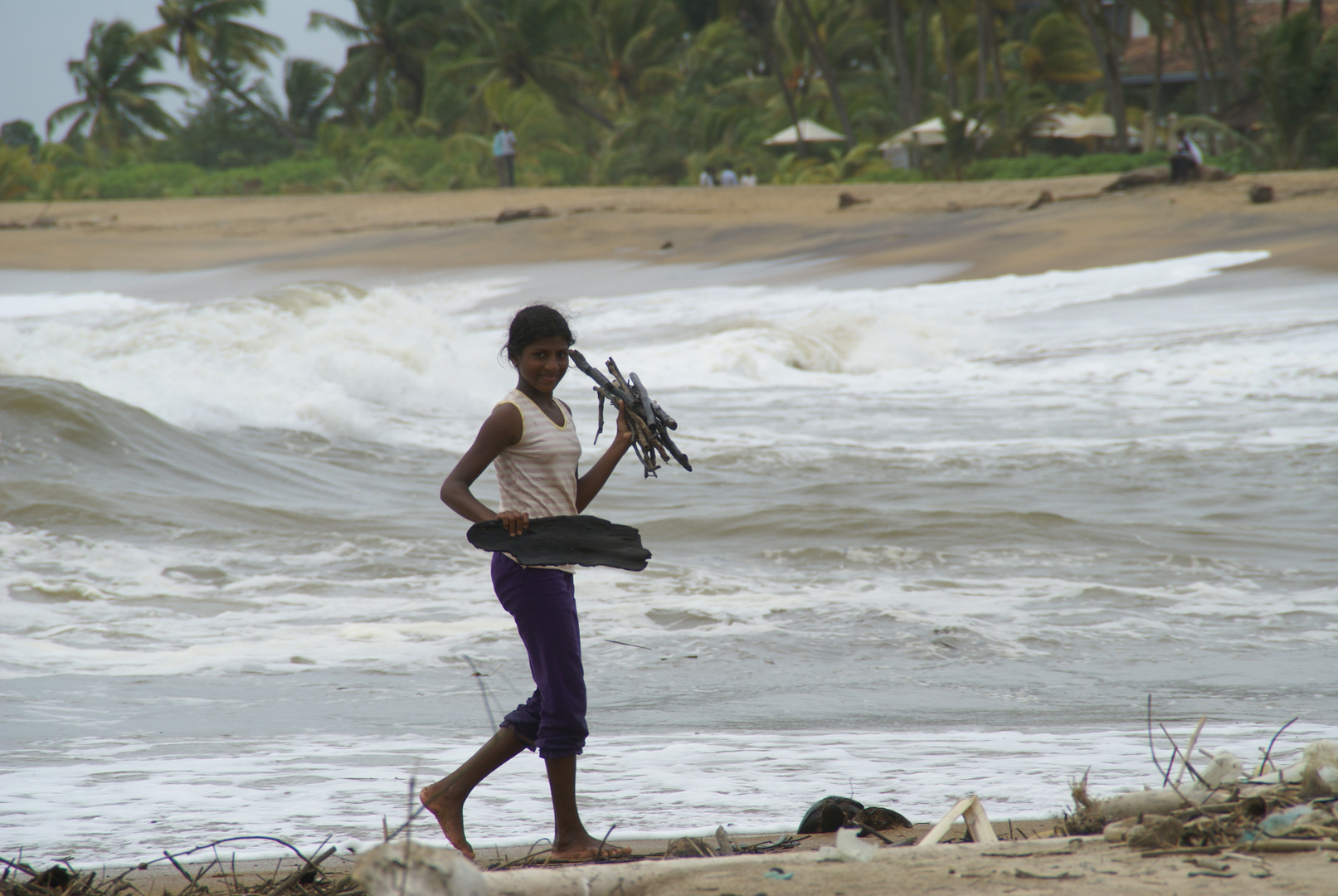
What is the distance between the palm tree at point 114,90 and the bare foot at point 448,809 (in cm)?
5022

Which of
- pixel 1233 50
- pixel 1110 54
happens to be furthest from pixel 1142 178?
pixel 1233 50

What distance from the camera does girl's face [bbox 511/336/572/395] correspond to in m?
3.02

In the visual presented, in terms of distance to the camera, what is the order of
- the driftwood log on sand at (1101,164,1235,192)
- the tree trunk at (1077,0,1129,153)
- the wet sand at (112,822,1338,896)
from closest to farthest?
the wet sand at (112,822,1338,896), the driftwood log on sand at (1101,164,1235,192), the tree trunk at (1077,0,1129,153)

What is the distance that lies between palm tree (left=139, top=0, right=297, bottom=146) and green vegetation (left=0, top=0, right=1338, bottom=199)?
0.09 meters

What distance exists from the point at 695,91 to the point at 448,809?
38.3m

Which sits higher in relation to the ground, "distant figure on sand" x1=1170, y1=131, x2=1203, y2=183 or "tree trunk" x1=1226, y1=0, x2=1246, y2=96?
"tree trunk" x1=1226, y1=0, x2=1246, y2=96

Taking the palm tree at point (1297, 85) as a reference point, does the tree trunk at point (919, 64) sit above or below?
above

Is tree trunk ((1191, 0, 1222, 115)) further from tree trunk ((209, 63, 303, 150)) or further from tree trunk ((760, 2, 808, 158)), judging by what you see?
tree trunk ((209, 63, 303, 150))

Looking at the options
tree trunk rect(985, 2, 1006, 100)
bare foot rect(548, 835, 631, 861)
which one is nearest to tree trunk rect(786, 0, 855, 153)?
tree trunk rect(985, 2, 1006, 100)

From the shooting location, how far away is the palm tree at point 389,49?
44.9 metres

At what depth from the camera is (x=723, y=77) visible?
40406 mm

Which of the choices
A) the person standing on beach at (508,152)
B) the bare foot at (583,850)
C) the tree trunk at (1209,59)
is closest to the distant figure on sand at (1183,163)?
the tree trunk at (1209,59)

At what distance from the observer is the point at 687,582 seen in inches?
261

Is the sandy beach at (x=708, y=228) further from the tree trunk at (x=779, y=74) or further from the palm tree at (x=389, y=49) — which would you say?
the palm tree at (x=389, y=49)
